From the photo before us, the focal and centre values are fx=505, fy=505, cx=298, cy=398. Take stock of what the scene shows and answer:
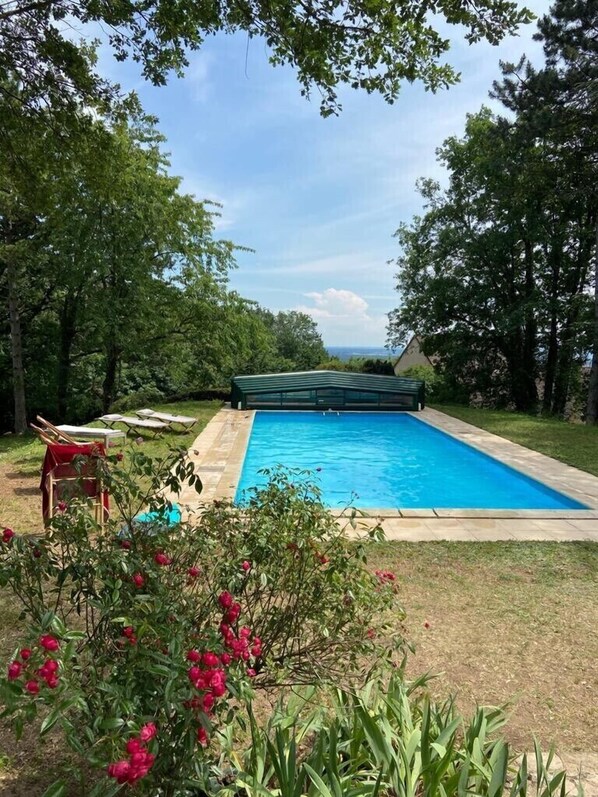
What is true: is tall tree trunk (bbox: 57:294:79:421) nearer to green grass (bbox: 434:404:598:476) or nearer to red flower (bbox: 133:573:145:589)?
green grass (bbox: 434:404:598:476)

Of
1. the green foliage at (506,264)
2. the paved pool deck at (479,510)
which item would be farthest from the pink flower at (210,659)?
the green foliage at (506,264)

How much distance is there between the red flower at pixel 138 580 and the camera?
1712 millimetres

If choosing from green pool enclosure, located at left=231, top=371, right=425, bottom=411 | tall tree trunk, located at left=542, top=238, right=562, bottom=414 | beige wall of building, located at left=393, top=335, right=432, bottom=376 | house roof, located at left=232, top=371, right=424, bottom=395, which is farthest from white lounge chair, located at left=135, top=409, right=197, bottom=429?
beige wall of building, located at left=393, top=335, right=432, bottom=376

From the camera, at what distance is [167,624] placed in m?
1.63

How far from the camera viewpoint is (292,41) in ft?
13.4

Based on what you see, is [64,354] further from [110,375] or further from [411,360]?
[411,360]

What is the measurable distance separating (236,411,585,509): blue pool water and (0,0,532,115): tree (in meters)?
4.27

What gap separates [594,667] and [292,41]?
16.2 ft

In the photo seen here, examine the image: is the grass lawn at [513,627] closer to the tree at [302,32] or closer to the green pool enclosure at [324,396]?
the tree at [302,32]

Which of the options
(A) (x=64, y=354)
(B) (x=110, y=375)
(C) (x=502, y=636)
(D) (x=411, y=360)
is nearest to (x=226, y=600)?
(C) (x=502, y=636)

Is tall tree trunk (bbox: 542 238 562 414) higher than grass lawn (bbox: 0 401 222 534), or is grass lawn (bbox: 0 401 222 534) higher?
tall tree trunk (bbox: 542 238 562 414)

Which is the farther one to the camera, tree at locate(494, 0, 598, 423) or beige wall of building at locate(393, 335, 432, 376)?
beige wall of building at locate(393, 335, 432, 376)

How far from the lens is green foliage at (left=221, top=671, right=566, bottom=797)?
1636 millimetres

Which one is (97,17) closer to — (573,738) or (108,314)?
(573,738)
